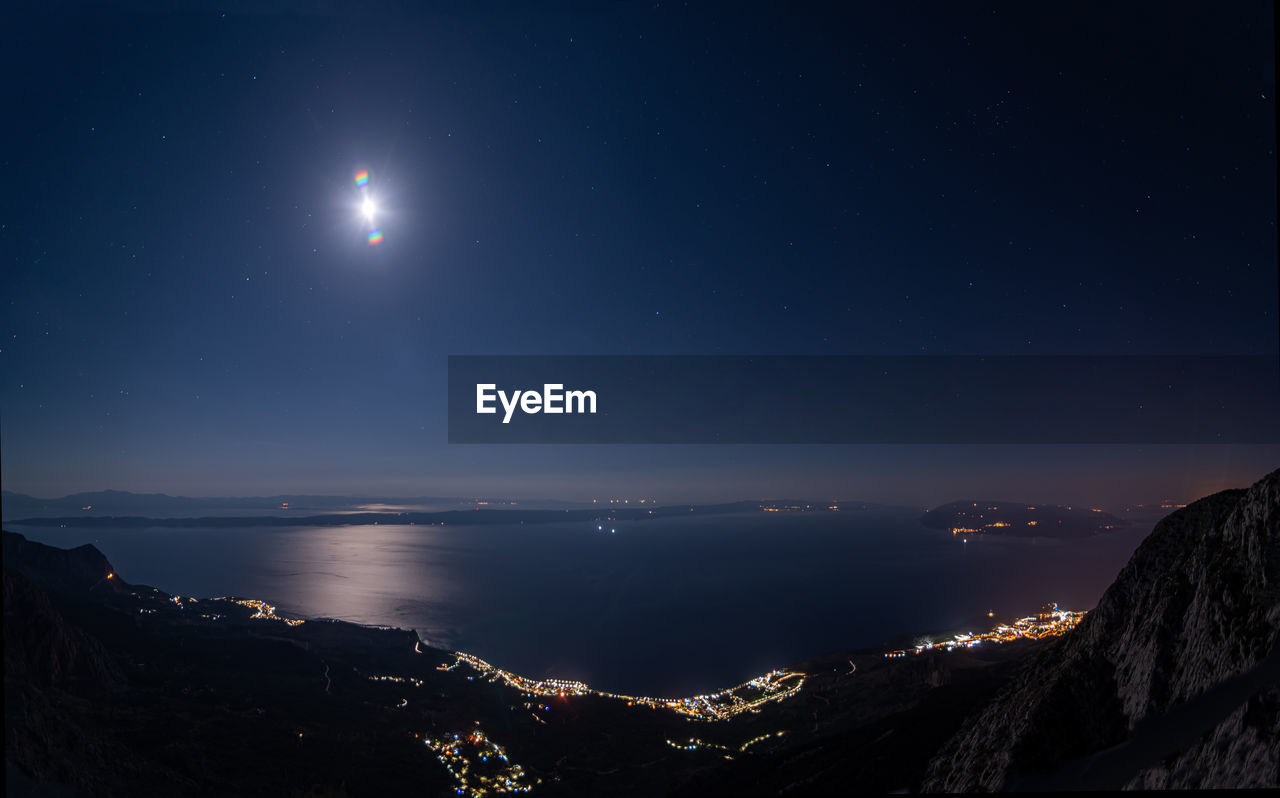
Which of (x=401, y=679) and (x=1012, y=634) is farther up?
(x=401, y=679)

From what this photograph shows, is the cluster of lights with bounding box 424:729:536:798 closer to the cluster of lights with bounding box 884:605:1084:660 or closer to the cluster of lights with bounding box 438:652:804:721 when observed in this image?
the cluster of lights with bounding box 438:652:804:721

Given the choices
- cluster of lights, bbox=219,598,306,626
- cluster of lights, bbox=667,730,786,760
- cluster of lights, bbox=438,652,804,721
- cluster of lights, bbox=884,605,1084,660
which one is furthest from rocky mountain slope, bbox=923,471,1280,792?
cluster of lights, bbox=219,598,306,626

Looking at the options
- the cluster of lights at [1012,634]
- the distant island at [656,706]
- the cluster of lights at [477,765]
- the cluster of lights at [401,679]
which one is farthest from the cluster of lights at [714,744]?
the cluster of lights at [401,679]

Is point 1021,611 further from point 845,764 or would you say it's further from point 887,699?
point 845,764

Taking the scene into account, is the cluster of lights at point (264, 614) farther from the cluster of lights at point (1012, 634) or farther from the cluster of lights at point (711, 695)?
the cluster of lights at point (1012, 634)

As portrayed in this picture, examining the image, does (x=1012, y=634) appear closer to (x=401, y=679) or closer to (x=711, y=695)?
(x=711, y=695)

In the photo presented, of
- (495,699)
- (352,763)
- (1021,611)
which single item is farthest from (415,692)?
(1021,611)

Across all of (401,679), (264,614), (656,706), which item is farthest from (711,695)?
(264,614)
